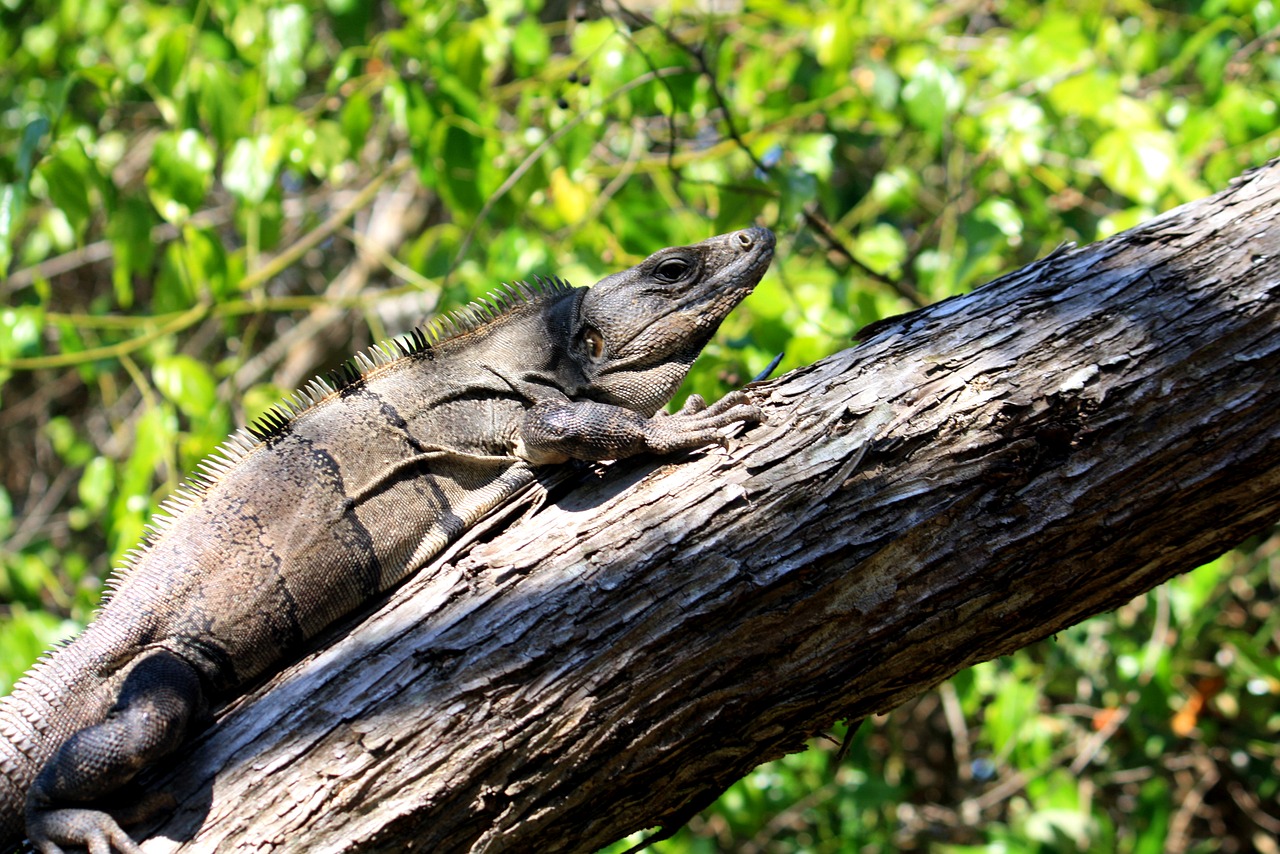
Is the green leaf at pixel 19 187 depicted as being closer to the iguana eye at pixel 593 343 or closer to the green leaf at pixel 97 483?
the green leaf at pixel 97 483

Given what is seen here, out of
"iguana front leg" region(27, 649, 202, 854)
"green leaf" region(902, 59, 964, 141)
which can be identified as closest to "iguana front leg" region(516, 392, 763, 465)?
"iguana front leg" region(27, 649, 202, 854)

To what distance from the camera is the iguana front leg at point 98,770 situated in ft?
9.41

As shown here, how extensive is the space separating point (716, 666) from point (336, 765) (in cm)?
108

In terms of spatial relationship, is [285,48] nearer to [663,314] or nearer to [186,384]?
[186,384]

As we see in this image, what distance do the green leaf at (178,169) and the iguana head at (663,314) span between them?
2.08 meters

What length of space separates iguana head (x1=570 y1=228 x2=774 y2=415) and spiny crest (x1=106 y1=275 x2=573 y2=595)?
0.38 meters

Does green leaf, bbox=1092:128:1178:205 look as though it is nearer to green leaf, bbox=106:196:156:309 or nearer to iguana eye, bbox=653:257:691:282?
iguana eye, bbox=653:257:691:282

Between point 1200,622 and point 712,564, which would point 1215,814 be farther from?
point 712,564

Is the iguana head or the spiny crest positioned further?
the iguana head

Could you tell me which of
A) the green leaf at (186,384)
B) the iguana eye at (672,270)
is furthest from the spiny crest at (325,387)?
the green leaf at (186,384)

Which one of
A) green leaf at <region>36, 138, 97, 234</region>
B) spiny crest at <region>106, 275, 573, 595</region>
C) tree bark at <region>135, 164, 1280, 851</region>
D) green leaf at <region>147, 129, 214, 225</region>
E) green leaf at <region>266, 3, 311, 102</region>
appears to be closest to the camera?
tree bark at <region>135, 164, 1280, 851</region>

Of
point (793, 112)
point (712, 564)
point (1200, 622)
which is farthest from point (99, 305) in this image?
point (1200, 622)

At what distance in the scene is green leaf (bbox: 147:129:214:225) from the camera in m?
4.56

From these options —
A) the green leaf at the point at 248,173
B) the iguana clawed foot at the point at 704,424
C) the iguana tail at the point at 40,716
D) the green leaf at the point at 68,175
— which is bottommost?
the iguana clawed foot at the point at 704,424
